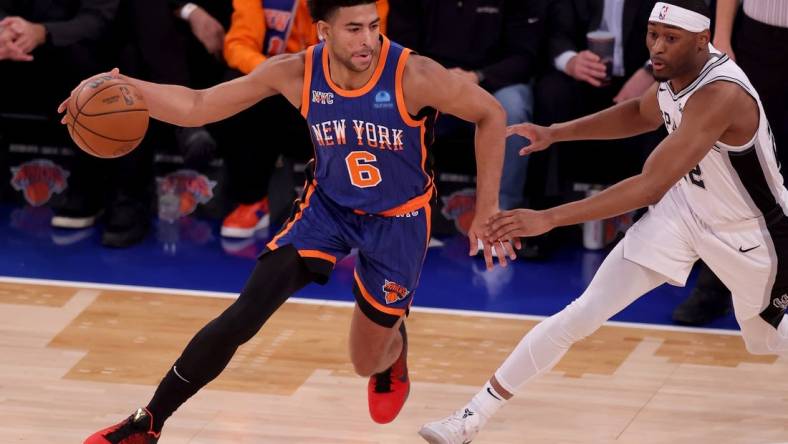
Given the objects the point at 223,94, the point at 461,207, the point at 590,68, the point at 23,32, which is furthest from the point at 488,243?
the point at 23,32

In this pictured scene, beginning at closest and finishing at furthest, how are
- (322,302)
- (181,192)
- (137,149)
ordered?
(322,302) < (137,149) < (181,192)

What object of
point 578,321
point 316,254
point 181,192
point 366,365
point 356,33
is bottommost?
point 181,192

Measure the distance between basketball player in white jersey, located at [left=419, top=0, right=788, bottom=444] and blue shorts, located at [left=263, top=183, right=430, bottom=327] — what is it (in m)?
0.52

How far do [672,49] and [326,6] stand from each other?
129 cm

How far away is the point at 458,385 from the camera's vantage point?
641 centimetres

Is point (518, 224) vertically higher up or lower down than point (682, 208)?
higher up

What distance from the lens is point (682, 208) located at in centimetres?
560

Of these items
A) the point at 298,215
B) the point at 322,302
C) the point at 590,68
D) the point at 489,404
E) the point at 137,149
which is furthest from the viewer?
the point at 137,149

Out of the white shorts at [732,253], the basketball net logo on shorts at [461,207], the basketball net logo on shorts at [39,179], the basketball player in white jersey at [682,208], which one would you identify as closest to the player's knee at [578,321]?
the basketball player in white jersey at [682,208]

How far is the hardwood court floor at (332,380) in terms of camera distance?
5.89 metres

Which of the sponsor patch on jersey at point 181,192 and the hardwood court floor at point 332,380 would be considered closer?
the hardwood court floor at point 332,380

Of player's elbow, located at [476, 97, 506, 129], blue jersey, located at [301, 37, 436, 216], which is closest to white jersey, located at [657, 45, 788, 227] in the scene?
player's elbow, located at [476, 97, 506, 129]

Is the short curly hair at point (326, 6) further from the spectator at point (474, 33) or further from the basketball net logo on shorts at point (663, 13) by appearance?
the spectator at point (474, 33)

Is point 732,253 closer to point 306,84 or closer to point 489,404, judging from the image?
point 489,404
